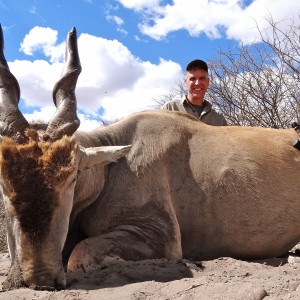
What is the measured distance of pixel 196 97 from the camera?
8.70 metres

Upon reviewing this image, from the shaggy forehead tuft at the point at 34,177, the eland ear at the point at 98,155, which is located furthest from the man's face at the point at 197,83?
the shaggy forehead tuft at the point at 34,177

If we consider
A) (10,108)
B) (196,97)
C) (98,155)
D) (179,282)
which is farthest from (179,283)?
(196,97)

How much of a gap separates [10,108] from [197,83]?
466 centimetres

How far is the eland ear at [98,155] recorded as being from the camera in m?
4.37

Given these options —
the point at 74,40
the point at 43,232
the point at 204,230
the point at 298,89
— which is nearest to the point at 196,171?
the point at 204,230

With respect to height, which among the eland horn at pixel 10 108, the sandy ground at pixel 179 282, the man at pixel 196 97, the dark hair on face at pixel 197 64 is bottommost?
the sandy ground at pixel 179 282

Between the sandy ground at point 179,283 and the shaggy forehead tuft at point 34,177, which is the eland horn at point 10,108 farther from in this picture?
the sandy ground at point 179,283

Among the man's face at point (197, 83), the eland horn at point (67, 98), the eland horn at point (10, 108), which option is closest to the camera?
the eland horn at point (10, 108)

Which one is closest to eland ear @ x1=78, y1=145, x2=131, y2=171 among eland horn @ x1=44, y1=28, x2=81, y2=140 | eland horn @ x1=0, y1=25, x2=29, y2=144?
eland horn @ x1=44, y1=28, x2=81, y2=140

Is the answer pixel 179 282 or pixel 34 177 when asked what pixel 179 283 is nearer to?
pixel 179 282

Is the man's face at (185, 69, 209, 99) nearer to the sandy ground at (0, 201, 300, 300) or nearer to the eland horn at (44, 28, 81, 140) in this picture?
the eland horn at (44, 28, 81, 140)

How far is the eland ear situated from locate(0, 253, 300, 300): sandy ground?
87cm

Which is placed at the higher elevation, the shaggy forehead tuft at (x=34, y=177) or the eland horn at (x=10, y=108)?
the eland horn at (x=10, y=108)

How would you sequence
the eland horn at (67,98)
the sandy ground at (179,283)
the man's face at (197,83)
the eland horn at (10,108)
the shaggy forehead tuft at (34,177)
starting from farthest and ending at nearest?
the man's face at (197,83) → the eland horn at (67,98) → the eland horn at (10,108) → the shaggy forehead tuft at (34,177) → the sandy ground at (179,283)
